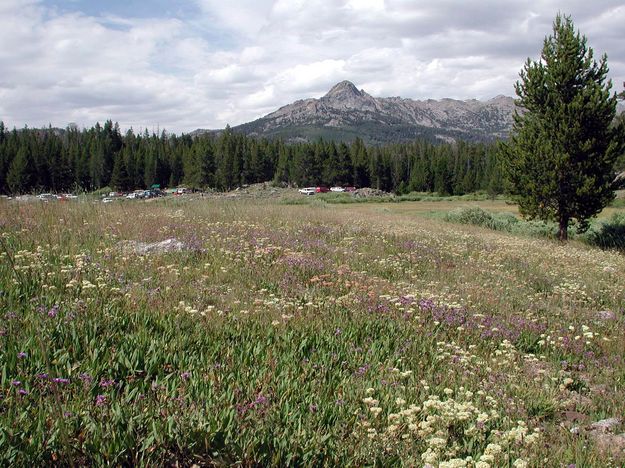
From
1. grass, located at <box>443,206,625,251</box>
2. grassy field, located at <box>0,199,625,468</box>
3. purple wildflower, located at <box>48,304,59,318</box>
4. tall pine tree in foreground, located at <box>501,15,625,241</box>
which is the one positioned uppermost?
tall pine tree in foreground, located at <box>501,15,625,241</box>

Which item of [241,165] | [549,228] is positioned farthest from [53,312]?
[241,165]

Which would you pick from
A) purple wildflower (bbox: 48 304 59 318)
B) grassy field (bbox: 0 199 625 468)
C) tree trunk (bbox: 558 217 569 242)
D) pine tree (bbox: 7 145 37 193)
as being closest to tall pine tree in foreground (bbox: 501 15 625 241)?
tree trunk (bbox: 558 217 569 242)

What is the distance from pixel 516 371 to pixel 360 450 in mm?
3030

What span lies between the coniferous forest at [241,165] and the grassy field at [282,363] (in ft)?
328

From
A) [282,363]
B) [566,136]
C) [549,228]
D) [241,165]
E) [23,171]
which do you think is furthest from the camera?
[241,165]

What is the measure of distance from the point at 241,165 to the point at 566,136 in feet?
327

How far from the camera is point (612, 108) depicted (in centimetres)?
2200

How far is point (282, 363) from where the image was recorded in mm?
4566

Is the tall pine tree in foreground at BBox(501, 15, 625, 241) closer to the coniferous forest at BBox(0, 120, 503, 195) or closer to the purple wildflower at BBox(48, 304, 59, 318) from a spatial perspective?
the purple wildflower at BBox(48, 304, 59, 318)

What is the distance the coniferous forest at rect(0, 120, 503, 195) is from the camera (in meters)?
105

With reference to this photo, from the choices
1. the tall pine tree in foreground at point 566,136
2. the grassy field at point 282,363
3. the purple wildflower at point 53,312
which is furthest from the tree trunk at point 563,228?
the purple wildflower at point 53,312

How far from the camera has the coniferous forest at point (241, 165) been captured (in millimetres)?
105125

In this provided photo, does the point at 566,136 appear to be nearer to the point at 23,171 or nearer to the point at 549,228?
the point at 549,228

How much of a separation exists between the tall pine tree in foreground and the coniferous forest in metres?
81.3
